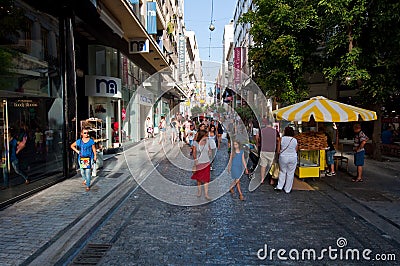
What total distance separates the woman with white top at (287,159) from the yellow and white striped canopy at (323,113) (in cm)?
119

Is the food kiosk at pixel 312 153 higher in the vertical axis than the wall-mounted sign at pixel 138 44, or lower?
lower

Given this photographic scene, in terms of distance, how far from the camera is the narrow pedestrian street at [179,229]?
442 centimetres

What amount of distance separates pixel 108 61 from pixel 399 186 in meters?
13.9

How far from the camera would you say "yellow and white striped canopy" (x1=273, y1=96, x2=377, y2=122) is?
8.87m

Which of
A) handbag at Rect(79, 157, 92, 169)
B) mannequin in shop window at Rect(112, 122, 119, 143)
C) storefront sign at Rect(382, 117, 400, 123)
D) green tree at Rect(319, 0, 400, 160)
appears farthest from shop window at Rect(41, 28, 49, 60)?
storefront sign at Rect(382, 117, 400, 123)

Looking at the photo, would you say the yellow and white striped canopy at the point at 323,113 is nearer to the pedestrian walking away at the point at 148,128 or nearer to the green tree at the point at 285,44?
the green tree at the point at 285,44

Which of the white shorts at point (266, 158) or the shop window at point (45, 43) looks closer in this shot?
the white shorts at point (266, 158)

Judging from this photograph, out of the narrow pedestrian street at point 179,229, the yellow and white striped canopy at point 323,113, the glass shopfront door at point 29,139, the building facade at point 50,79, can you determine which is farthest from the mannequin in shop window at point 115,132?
the yellow and white striped canopy at point 323,113

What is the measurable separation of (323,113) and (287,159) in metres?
2.01

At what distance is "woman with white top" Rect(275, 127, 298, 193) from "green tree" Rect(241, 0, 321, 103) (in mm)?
6245

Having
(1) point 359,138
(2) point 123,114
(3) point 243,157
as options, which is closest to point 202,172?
(3) point 243,157

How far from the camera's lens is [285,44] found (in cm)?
1324

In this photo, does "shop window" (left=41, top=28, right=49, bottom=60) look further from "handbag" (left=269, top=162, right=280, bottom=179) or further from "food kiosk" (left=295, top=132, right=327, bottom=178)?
"food kiosk" (left=295, top=132, right=327, bottom=178)

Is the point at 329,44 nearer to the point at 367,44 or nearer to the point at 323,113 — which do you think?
the point at 367,44
